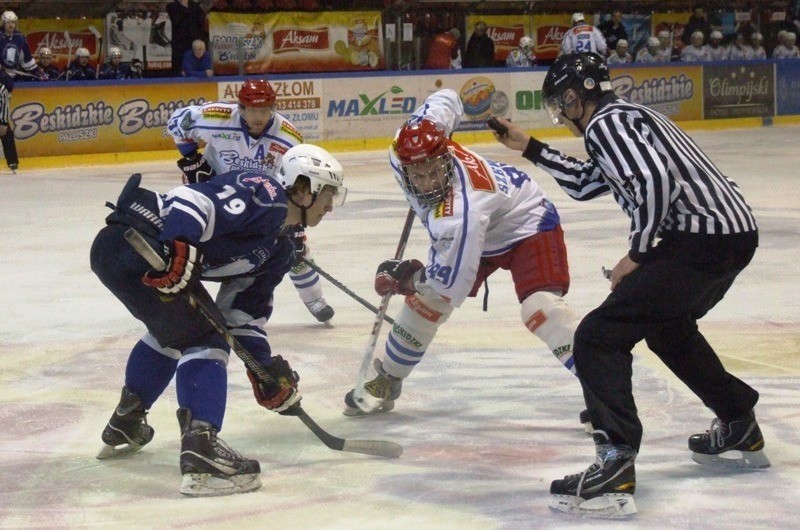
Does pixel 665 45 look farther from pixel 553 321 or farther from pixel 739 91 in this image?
pixel 553 321

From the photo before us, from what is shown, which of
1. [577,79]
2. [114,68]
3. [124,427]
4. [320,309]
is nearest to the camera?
[577,79]

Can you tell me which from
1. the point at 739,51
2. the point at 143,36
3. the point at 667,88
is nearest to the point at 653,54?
the point at 667,88

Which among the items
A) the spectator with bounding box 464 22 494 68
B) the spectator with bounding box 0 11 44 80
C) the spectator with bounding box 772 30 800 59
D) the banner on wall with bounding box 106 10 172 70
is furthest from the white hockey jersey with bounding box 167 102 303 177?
the spectator with bounding box 772 30 800 59

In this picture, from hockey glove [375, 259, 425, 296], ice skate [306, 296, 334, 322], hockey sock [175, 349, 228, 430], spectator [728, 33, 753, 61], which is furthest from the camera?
spectator [728, 33, 753, 61]

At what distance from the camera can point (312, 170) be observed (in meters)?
3.63

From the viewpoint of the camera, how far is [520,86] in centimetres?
1578

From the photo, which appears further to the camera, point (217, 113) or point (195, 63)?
point (195, 63)

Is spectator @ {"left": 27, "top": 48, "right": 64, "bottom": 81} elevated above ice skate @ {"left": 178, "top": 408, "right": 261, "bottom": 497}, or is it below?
above

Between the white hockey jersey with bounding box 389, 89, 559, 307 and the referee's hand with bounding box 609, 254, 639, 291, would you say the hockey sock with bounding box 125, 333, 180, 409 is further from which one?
the referee's hand with bounding box 609, 254, 639, 291

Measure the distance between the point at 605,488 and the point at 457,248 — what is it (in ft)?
2.92

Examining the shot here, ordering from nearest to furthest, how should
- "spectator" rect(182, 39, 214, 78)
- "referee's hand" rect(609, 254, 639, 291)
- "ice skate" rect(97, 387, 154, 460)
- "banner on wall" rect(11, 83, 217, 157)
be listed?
"referee's hand" rect(609, 254, 639, 291) → "ice skate" rect(97, 387, 154, 460) → "banner on wall" rect(11, 83, 217, 157) → "spectator" rect(182, 39, 214, 78)

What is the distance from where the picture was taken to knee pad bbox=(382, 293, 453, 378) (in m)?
4.15

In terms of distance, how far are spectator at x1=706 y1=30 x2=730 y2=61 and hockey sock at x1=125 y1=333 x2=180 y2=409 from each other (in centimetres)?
1485


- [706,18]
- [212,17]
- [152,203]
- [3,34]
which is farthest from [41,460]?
[706,18]
